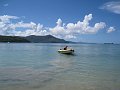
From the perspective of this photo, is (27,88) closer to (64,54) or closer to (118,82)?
(118,82)

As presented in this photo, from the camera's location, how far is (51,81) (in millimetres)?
23469

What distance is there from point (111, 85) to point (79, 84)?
9.13 ft

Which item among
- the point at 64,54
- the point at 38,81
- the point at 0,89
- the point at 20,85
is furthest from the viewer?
the point at 64,54

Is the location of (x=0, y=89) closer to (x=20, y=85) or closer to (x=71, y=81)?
(x=20, y=85)

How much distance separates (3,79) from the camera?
2347cm

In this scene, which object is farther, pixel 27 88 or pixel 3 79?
pixel 3 79

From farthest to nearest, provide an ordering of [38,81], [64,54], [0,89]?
[64,54] → [38,81] → [0,89]

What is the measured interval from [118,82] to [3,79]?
1071cm

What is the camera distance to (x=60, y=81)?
23.6m

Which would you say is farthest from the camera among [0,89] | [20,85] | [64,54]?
[64,54]

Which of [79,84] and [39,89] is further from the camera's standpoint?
[79,84]

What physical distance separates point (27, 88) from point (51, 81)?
3.99m

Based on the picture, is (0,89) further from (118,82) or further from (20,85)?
(118,82)

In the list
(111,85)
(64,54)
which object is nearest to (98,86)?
(111,85)
